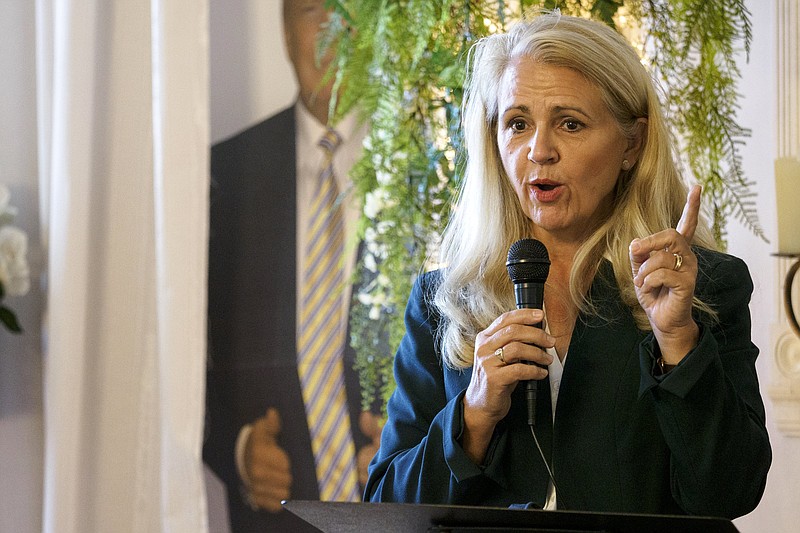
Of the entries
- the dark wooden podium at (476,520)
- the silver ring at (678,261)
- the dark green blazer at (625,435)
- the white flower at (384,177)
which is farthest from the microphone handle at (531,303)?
the white flower at (384,177)

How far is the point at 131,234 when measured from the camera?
115 inches

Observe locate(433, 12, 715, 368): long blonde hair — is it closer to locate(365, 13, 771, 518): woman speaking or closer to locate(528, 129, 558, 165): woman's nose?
locate(365, 13, 771, 518): woman speaking

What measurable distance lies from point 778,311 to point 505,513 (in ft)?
6.44

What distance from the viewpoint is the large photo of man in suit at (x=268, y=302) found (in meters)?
3.24

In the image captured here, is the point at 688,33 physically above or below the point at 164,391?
above

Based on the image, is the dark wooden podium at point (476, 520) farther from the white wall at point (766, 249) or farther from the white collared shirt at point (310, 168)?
the white collared shirt at point (310, 168)

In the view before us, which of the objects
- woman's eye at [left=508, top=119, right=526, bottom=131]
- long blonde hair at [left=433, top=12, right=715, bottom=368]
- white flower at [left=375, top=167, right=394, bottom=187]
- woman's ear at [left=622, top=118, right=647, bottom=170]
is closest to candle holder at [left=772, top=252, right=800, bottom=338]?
long blonde hair at [left=433, top=12, right=715, bottom=368]

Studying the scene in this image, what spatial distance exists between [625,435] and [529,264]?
32 centimetres

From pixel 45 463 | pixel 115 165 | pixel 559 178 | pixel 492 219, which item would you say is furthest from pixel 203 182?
pixel 559 178

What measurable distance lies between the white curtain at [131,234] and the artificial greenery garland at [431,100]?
49cm

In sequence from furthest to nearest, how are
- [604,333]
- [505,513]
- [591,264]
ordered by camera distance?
1. [591,264]
2. [604,333]
3. [505,513]

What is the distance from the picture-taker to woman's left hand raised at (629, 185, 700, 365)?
142 cm

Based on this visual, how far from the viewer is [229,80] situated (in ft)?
10.9

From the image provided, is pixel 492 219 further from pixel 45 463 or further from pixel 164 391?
pixel 45 463
